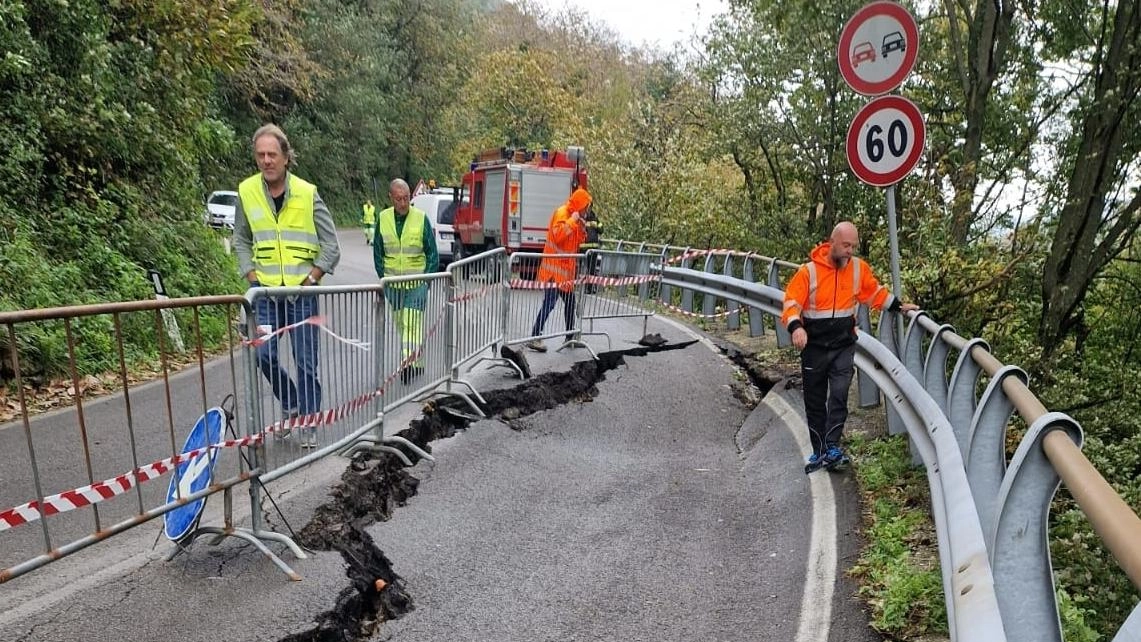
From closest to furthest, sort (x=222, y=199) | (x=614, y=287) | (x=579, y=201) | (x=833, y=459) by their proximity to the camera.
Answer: (x=833, y=459) < (x=579, y=201) < (x=614, y=287) < (x=222, y=199)

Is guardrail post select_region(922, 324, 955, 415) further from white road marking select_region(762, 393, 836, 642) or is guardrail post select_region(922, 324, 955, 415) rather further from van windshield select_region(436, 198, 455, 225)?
van windshield select_region(436, 198, 455, 225)

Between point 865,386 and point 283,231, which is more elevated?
point 283,231

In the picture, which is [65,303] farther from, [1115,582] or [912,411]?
[1115,582]

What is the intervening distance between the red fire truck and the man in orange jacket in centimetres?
1158

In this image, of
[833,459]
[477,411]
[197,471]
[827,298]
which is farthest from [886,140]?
[197,471]

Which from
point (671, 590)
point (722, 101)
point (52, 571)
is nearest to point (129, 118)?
point (52, 571)

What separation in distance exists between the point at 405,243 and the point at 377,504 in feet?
10.6

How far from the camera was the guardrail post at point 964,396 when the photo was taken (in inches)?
150

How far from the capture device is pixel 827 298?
562cm

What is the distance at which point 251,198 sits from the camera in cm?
515

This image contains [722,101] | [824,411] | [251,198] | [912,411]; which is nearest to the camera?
[912,411]

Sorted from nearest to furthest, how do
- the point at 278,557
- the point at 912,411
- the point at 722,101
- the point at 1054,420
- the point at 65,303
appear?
the point at 1054,420 → the point at 278,557 → the point at 912,411 → the point at 65,303 → the point at 722,101

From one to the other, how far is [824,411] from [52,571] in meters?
4.83

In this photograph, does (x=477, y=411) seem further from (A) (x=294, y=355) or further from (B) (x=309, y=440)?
(A) (x=294, y=355)
